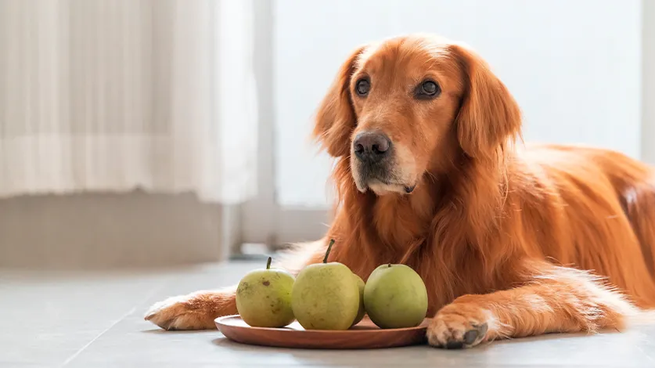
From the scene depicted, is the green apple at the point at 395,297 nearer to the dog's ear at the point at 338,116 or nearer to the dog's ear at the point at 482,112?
the dog's ear at the point at 482,112

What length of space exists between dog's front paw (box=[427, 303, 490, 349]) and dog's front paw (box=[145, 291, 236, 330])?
1.95 ft

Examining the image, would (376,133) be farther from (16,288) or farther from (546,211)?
(16,288)

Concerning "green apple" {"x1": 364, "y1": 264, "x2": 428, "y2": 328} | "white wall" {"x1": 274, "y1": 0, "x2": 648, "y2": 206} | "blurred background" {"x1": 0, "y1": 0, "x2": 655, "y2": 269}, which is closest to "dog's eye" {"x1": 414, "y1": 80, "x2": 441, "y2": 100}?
"green apple" {"x1": 364, "y1": 264, "x2": 428, "y2": 328}

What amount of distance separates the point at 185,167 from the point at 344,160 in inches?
53.4

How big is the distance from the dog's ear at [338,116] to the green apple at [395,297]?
0.57 m

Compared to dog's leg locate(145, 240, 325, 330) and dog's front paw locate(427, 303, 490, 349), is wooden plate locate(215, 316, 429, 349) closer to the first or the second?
dog's front paw locate(427, 303, 490, 349)

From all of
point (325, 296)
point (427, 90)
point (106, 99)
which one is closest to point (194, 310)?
point (325, 296)

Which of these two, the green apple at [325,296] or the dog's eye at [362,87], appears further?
the dog's eye at [362,87]

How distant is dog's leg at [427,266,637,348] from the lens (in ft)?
6.40

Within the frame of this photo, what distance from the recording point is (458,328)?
6.34 feet

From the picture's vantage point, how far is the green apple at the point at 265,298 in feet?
6.64

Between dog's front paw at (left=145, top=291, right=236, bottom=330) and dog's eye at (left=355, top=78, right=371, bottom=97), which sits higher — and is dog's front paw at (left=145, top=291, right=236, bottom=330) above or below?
below

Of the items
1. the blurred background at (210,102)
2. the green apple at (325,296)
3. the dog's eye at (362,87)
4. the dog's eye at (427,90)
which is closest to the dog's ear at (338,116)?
the dog's eye at (362,87)

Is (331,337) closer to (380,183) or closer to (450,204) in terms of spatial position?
(380,183)
